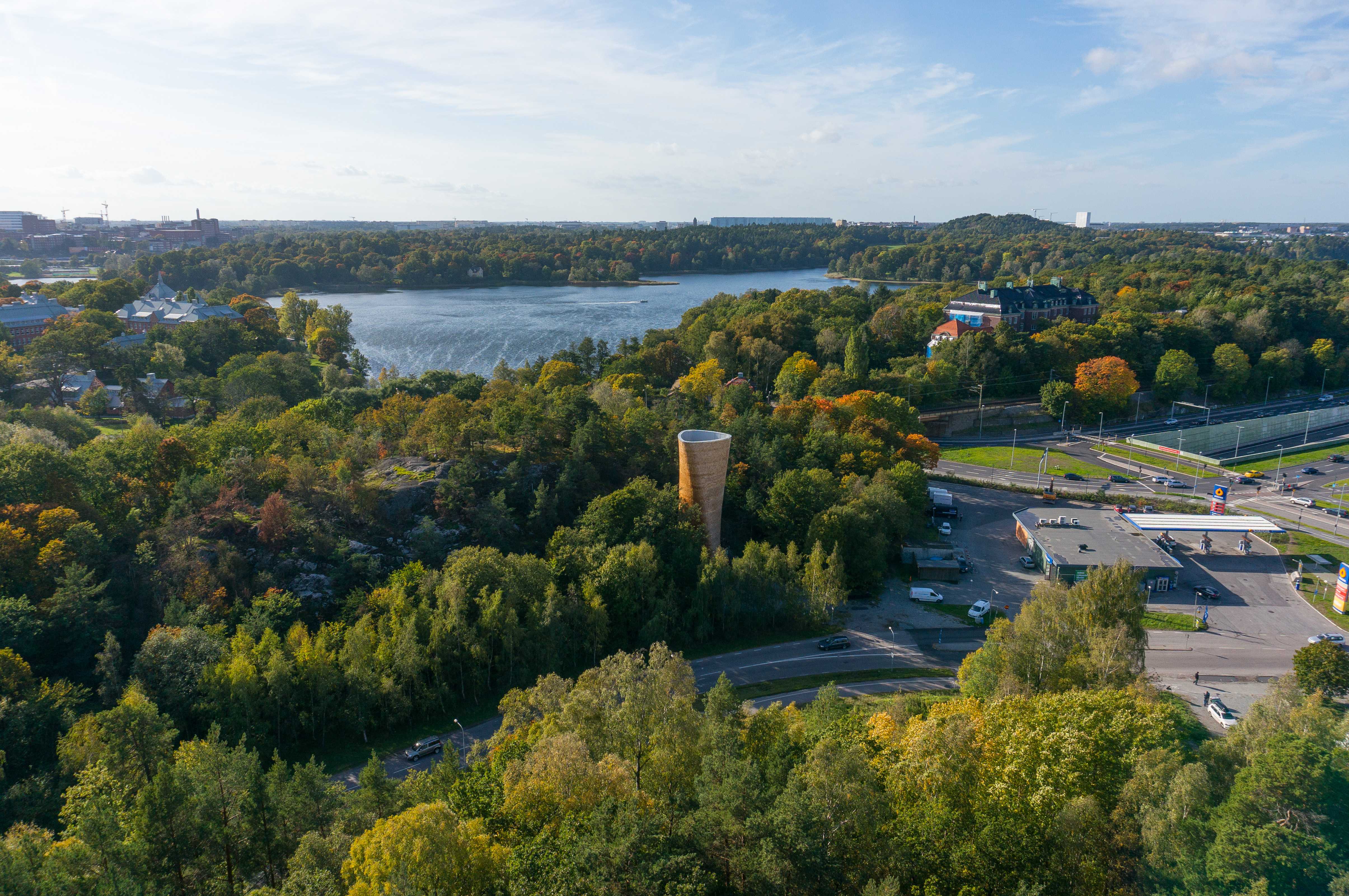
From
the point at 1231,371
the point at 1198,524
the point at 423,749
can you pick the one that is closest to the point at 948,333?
the point at 1231,371

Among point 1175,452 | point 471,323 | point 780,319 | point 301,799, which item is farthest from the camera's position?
point 471,323

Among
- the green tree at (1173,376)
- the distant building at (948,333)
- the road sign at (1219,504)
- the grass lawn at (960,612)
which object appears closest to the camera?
the grass lawn at (960,612)

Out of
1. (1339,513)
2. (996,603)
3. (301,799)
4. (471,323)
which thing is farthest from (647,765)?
(471,323)

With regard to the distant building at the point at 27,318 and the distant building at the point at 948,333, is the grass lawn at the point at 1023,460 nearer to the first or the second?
the distant building at the point at 948,333

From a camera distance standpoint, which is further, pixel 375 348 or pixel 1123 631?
pixel 375 348

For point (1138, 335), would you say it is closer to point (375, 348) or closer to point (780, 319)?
point (780, 319)

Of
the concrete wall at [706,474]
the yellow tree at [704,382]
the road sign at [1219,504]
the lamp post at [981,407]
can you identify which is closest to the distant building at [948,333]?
the lamp post at [981,407]

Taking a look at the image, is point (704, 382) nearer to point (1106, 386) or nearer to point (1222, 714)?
point (1106, 386)

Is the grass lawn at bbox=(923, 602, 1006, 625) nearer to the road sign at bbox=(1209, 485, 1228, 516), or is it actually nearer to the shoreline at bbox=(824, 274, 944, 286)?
the road sign at bbox=(1209, 485, 1228, 516)
